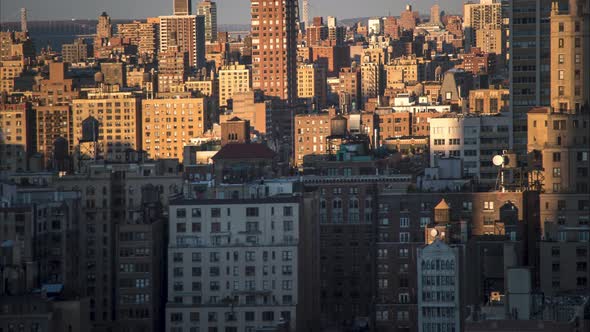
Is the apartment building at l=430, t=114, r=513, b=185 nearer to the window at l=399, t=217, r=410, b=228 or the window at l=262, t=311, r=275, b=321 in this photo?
the window at l=399, t=217, r=410, b=228

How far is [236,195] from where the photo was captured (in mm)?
96562

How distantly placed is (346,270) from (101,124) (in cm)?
7675

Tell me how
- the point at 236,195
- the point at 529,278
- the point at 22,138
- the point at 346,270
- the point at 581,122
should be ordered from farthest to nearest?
the point at 22,138
the point at 346,270
the point at 236,195
the point at 581,122
the point at 529,278

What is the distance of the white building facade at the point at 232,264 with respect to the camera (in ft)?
304

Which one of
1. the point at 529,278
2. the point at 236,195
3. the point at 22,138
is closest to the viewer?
the point at 529,278

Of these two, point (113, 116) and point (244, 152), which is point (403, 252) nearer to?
point (244, 152)

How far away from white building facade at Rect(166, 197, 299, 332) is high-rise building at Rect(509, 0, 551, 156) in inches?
604

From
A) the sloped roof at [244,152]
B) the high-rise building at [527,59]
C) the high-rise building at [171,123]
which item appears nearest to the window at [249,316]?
the high-rise building at [527,59]

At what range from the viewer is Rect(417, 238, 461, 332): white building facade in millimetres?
85438

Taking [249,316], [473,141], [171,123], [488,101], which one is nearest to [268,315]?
[249,316]

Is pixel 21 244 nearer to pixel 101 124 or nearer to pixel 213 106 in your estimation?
pixel 101 124

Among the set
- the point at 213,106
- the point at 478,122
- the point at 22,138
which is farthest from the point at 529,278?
the point at 213,106

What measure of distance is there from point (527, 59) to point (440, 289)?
81.4ft

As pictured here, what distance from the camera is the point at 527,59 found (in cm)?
10888
